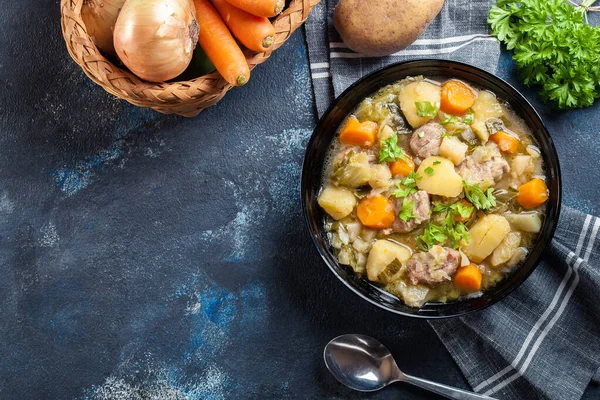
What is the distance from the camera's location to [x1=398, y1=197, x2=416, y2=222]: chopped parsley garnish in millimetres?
2898

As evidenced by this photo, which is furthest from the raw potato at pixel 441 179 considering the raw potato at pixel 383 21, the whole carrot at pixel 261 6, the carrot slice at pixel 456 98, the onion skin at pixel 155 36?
the onion skin at pixel 155 36

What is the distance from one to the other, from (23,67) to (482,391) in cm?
291

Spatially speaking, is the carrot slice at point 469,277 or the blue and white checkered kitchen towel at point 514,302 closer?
the carrot slice at point 469,277

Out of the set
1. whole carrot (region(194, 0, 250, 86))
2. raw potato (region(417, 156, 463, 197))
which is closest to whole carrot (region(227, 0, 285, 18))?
whole carrot (region(194, 0, 250, 86))

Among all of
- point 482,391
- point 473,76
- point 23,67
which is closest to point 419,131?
point 473,76

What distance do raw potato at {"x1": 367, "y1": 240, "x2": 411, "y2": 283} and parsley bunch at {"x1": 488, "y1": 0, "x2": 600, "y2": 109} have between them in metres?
1.09

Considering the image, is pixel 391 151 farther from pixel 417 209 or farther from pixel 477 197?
pixel 477 197

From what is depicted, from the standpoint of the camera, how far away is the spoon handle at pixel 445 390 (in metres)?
3.10

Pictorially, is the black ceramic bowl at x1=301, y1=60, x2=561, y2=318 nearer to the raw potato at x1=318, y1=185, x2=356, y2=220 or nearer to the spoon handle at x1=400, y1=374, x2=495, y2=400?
the raw potato at x1=318, y1=185, x2=356, y2=220

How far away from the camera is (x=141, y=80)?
9.22 feet

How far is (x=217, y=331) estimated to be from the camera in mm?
3281

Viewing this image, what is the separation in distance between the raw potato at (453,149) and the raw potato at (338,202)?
1.57 feet

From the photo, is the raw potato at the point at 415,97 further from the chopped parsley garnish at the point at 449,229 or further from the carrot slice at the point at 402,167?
the chopped parsley garnish at the point at 449,229

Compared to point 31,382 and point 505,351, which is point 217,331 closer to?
point 31,382
